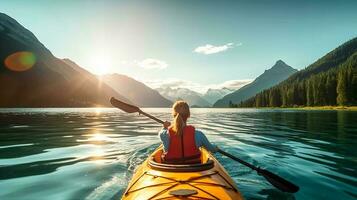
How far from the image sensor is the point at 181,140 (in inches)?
341

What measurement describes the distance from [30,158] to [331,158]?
16247mm

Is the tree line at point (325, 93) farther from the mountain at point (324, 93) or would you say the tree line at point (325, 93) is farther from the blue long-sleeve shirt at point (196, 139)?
the blue long-sleeve shirt at point (196, 139)

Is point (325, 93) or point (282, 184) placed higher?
point (325, 93)

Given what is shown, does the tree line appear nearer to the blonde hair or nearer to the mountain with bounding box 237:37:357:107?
the mountain with bounding box 237:37:357:107

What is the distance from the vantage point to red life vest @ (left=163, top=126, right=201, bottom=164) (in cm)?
862

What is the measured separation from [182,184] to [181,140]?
6.31ft

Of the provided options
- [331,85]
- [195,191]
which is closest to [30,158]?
[195,191]

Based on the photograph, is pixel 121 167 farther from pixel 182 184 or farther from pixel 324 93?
pixel 324 93

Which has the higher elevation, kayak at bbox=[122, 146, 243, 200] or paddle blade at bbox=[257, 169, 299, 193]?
kayak at bbox=[122, 146, 243, 200]

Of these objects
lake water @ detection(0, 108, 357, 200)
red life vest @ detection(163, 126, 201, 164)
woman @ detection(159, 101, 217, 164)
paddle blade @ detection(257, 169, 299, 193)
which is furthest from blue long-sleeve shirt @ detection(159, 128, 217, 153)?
paddle blade @ detection(257, 169, 299, 193)

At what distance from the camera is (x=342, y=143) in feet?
67.3

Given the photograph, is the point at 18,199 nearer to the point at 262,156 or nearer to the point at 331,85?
the point at 262,156

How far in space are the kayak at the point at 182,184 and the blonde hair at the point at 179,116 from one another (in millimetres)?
1117

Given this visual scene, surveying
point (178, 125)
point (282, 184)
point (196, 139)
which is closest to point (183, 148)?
point (196, 139)
